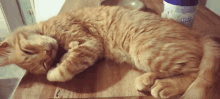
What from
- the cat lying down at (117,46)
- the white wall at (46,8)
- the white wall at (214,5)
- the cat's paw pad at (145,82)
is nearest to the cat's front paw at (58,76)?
the cat lying down at (117,46)

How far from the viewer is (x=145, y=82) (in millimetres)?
681

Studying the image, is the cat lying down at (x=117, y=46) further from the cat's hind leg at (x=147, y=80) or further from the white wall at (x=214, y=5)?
the white wall at (x=214, y=5)

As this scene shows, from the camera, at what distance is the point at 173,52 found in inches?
27.4

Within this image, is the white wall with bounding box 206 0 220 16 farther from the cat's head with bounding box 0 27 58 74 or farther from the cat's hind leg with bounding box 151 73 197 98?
the cat's head with bounding box 0 27 58 74

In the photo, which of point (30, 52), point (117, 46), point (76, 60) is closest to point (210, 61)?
point (117, 46)

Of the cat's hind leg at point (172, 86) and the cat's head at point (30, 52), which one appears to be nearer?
the cat's hind leg at point (172, 86)

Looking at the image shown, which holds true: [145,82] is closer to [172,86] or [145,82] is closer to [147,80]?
[147,80]

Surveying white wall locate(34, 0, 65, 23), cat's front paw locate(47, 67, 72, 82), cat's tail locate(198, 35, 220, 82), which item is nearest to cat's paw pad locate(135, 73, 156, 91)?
cat's tail locate(198, 35, 220, 82)

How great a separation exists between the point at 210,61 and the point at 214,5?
899mm

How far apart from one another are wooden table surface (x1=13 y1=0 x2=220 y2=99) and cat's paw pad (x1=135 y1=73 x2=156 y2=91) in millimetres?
26

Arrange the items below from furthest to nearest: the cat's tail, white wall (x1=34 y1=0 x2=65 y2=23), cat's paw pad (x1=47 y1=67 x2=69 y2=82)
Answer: white wall (x1=34 y1=0 x2=65 y2=23)
cat's paw pad (x1=47 y1=67 x2=69 y2=82)
the cat's tail

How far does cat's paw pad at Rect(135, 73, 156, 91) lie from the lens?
675 millimetres

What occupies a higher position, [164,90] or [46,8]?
[46,8]

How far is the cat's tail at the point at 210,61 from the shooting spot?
60 centimetres
